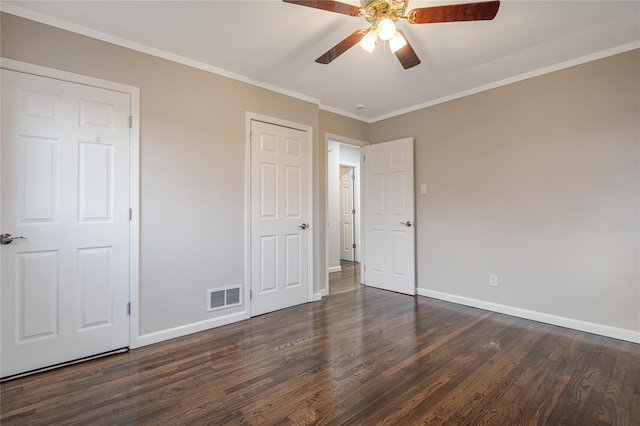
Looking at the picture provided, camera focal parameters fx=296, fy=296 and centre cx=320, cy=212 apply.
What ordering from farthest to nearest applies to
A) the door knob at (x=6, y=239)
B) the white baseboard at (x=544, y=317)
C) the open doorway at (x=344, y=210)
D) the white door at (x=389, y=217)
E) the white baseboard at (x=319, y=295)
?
the open doorway at (x=344, y=210), the white door at (x=389, y=217), the white baseboard at (x=319, y=295), the white baseboard at (x=544, y=317), the door knob at (x=6, y=239)

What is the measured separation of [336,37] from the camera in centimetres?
244

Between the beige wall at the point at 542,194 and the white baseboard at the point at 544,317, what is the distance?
0.05 metres

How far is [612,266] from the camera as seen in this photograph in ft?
8.70

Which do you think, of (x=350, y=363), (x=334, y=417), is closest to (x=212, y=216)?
(x=350, y=363)

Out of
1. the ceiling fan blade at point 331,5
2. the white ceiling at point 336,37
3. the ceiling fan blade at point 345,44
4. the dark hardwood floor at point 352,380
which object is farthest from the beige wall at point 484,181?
the ceiling fan blade at point 331,5

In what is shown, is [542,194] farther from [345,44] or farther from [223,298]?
[223,298]

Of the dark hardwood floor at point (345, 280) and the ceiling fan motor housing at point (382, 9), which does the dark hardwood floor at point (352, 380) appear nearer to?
the dark hardwood floor at point (345, 280)

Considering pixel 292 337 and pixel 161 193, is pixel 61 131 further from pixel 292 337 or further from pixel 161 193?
pixel 292 337

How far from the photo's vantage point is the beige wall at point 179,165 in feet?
7.70

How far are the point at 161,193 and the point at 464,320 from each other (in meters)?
3.23

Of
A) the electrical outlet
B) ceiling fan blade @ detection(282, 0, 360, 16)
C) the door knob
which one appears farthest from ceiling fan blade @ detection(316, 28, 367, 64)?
the electrical outlet

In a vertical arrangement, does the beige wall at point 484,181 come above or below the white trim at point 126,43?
below

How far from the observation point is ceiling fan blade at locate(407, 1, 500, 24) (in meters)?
1.66

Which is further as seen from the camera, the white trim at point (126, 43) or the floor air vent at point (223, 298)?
the floor air vent at point (223, 298)
